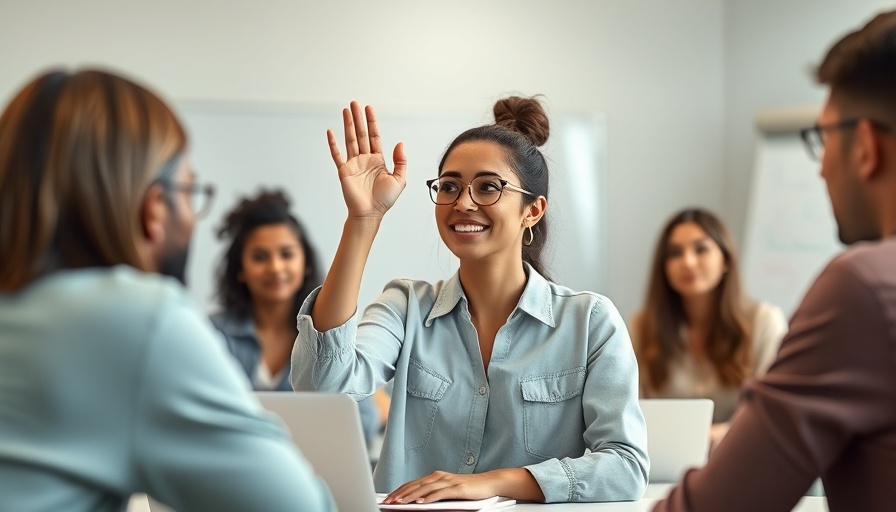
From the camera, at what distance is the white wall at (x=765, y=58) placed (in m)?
5.54

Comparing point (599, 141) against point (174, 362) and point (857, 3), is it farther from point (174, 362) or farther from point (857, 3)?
point (174, 362)

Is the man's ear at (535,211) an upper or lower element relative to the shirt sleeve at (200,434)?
upper

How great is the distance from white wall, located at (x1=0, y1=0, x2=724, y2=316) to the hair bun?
2.34 metres

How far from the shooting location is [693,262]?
4461mm

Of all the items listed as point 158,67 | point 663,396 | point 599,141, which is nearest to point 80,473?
point 663,396

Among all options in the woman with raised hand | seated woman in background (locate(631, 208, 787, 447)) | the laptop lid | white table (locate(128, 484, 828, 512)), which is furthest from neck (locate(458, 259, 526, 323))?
seated woman in background (locate(631, 208, 787, 447))

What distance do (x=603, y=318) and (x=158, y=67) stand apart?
11.4 feet

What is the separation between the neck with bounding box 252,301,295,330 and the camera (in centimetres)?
420

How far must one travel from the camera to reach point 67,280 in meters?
1.11

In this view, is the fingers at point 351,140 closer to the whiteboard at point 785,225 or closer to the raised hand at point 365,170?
the raised hand at point 365,170

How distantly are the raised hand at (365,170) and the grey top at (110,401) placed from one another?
109 centimetres

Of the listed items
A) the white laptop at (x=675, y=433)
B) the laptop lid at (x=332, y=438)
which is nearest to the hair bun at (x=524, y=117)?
the white laptop at (x=675, y=433)

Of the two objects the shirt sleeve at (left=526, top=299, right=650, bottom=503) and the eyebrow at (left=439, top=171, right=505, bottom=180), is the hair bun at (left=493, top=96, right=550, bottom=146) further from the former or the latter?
the shirt sleeve at (left=526, top=299, right=650, bottom=503)

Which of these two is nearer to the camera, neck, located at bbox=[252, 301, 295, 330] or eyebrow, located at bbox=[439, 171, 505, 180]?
eyebrow, located at bbox=[439, 171, 505, 180]
